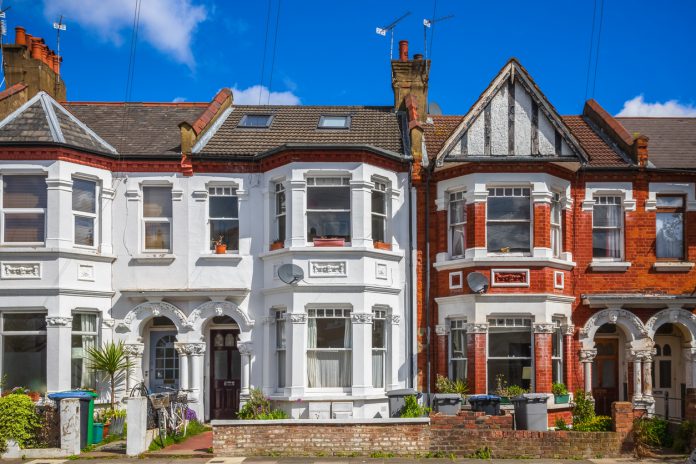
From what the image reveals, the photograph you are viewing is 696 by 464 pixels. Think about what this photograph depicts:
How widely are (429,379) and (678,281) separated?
700cm

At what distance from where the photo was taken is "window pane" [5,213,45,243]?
69.4 feet

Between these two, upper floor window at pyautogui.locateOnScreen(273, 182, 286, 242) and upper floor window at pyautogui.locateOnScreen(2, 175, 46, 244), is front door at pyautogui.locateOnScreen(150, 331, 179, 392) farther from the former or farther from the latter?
upper floor window at pyautogui.locateOnScreen(2, 175, 46, 244)

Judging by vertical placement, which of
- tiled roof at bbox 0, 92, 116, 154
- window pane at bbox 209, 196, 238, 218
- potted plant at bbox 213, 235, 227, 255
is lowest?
potted plant at bbox 213, 235, 227, 255

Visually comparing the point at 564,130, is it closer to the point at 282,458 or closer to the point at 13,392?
the point at 282,458

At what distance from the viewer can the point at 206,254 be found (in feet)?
72.5

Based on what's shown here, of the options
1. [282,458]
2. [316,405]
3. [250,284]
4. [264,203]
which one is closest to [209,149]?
[264,203]

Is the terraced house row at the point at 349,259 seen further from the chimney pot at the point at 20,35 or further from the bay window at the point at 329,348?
the chimney pot at the point at 20,35

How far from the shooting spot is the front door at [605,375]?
23.0 meters

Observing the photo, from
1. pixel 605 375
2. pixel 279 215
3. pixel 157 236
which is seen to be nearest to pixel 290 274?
pixel 279 215

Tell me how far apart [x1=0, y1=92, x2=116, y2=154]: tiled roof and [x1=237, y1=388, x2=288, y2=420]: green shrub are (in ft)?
23.9

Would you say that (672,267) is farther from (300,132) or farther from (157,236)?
(157,236)

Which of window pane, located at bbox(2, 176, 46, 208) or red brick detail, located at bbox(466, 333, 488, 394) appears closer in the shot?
red brick detail, located at bbox(466, 333, 488, 394)

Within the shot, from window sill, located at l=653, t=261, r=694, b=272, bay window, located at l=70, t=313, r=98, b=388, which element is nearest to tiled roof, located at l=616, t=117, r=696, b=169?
window sill, located at l=653, t=261, r=694, b=272

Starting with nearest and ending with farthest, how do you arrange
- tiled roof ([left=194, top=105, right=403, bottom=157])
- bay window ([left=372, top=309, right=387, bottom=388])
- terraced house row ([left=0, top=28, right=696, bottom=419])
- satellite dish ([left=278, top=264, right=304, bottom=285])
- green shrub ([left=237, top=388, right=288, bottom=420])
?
green shrub ([left=237, top=388, right=288, bottom=420]) → satellite dish ([left=278, top=264, right=304, bottom=285]) → terraced house row ([left=0, top=28, right=696, bottom=419]) → bay window ([left=372, top=309, right=387, bottom=388]) → tiled roof ([left=194, top=105, right=403, bottom=157])
